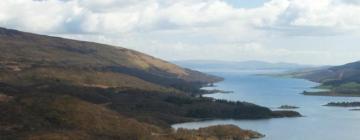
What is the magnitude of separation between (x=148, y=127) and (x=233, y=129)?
29936 millimetres

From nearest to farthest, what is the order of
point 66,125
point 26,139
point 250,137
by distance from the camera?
point 26,139
point 66,125
point 250,137

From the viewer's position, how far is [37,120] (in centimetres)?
16412

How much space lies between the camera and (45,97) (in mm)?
193000

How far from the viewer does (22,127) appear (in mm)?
154625

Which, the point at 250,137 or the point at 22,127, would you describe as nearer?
the point at 22,127

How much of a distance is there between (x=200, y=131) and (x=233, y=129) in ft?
45.2

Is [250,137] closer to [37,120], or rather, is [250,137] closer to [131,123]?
[131,123]

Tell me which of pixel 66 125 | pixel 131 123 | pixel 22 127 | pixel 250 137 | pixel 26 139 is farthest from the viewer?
pixel 250 137

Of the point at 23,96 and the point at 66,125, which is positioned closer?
the point at 66,125

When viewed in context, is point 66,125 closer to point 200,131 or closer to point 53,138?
point 53,138

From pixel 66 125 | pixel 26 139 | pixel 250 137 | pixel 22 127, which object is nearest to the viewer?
pixel 26 139

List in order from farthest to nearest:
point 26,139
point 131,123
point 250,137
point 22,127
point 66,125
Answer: point 250,137, point 131,123, point 66,125, point 22,127, point 26,139

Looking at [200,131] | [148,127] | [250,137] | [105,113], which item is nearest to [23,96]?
[105,113]

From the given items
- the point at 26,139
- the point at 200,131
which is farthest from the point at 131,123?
the point at 26,139
